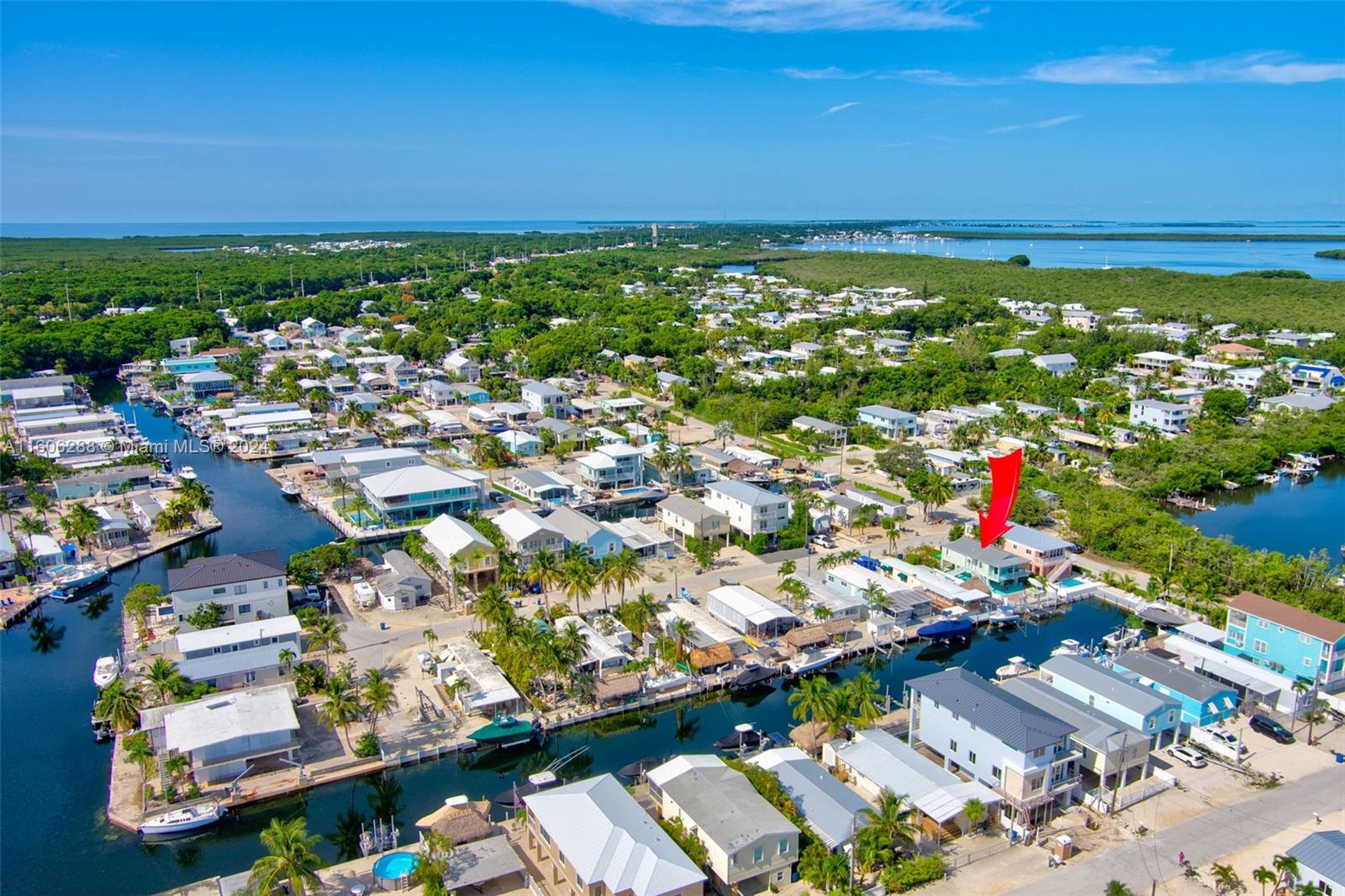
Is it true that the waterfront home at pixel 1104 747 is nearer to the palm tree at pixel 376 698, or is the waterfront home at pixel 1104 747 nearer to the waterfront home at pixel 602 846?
the waterfront home at pixel 602 846

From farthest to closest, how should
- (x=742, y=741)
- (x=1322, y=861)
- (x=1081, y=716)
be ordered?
(x=742, y=741) → (x=1081, y=716) → (x=1322, y=861)

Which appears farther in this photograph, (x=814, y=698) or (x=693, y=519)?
(x=693, y=519)

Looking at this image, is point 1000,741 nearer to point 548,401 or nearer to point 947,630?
point 947,630

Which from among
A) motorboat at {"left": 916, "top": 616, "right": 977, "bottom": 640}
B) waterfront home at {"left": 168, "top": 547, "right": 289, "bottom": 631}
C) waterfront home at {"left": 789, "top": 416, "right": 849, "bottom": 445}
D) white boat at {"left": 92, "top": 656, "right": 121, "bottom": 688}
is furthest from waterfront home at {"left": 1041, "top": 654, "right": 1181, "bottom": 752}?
waterfront home at {"left": 789, "top": 416, "right": 849, "bottom": 445}

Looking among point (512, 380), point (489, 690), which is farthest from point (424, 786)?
point (512, 380)

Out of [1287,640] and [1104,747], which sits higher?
[1287,640]

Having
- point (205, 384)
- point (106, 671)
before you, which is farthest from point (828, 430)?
point (205, 384)
